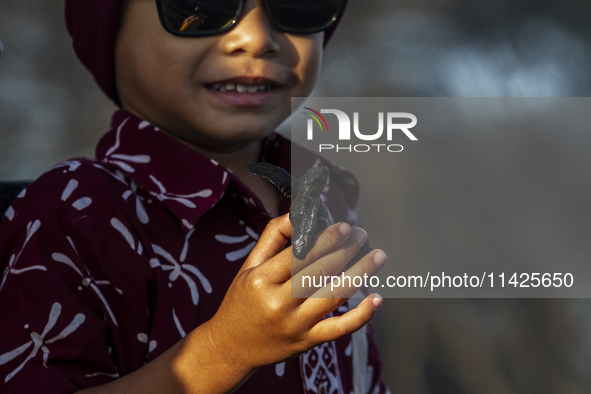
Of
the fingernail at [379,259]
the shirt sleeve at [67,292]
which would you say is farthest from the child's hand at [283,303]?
the shirt sleeve at [67,292]

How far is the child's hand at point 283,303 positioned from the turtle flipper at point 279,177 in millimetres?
33

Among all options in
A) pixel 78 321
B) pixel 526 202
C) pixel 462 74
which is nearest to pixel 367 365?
pixel 526 202

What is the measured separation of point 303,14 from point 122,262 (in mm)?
414

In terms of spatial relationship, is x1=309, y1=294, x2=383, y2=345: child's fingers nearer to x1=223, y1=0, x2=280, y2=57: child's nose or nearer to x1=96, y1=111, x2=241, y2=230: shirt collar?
x1=96, y1=111, x2=241, y2=230: shirt collar

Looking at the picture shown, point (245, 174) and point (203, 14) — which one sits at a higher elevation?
point (203, 14)

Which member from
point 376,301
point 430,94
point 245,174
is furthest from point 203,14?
point 430,94

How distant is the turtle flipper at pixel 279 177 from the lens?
24.4 inches

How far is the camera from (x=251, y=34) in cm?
91

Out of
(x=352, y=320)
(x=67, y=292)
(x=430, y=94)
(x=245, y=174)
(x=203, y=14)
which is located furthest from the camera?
(x=430, y=94)

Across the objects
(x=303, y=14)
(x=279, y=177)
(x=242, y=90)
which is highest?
(x=303, y=14)

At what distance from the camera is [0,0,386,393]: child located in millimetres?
674

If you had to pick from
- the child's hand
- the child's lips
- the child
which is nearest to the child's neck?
the child

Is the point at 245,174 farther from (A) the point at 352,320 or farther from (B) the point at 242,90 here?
(A) the point at 352,320

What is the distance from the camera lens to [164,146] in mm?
943
